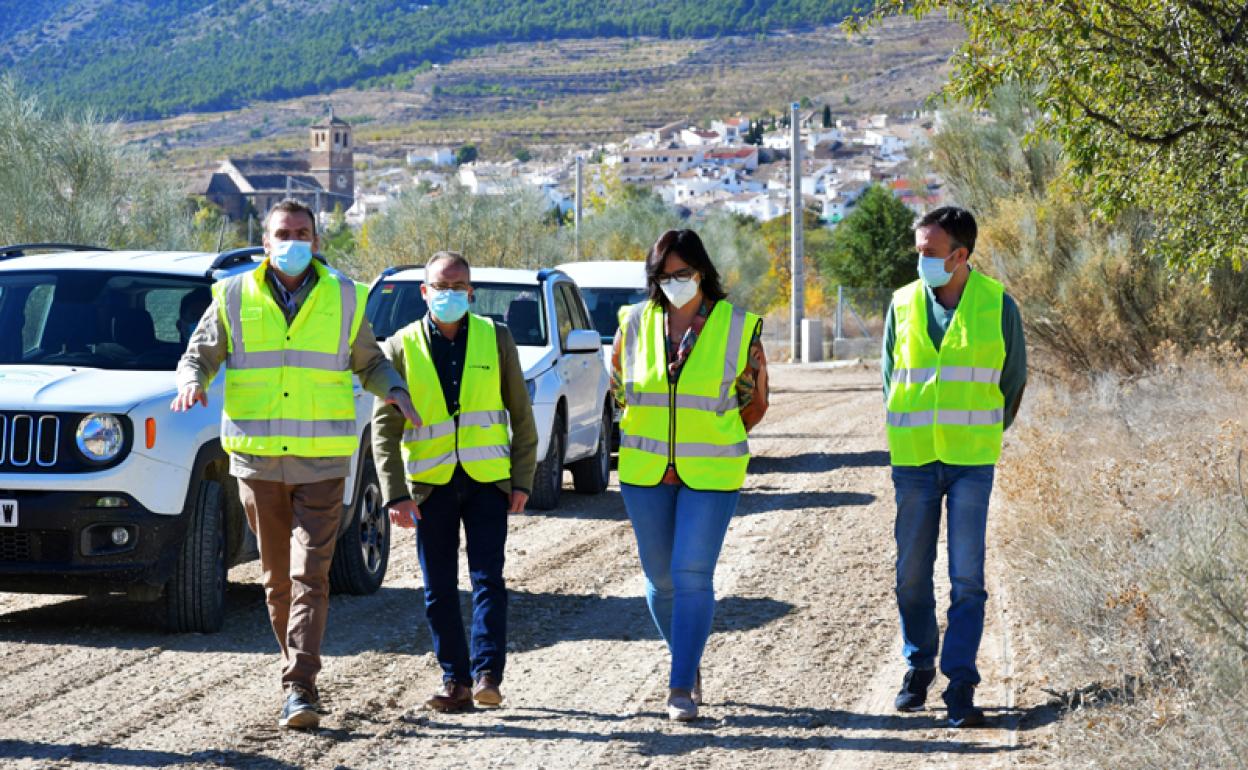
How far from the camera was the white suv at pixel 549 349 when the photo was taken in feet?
45.2

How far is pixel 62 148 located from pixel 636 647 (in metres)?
22.6

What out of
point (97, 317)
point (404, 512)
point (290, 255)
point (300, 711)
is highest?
point (290, 255)

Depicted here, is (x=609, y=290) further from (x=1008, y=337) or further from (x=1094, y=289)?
(x=1008, y=337)

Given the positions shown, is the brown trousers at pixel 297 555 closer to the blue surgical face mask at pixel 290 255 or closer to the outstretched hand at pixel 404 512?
the outstretched hand at pixel 404 512

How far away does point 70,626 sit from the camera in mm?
9031

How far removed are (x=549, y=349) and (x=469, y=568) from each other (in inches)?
281

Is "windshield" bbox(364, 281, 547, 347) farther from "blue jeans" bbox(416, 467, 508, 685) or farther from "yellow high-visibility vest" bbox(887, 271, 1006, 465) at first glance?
"yellow high-visibility vest" bbox(887, 271, 1006, 465)

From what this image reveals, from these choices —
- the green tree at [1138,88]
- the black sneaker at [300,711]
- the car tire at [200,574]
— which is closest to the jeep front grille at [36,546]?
the car tire at [200,574]

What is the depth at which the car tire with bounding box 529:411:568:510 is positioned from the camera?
14.2 meters

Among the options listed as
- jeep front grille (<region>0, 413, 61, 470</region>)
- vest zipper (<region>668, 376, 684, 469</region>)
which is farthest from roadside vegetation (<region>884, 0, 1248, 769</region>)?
jeep front grille (<region>0, 413, 61, 470</region>)

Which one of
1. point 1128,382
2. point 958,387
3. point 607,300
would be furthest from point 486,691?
point 1128,382

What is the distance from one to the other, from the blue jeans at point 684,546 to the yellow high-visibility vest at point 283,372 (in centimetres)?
125

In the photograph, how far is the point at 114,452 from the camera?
329 inches

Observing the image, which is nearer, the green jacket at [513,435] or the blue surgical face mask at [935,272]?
the blue surgical face mask at [935,272]
